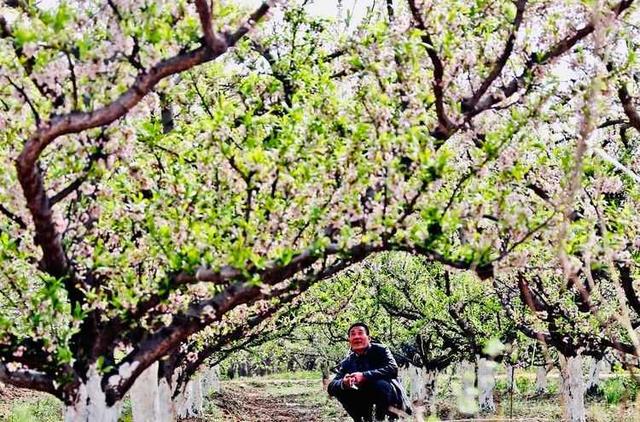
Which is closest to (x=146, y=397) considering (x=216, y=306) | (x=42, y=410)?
(x=216, y=306)

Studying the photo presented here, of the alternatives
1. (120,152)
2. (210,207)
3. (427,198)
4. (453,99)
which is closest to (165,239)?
Answer: (210,207)

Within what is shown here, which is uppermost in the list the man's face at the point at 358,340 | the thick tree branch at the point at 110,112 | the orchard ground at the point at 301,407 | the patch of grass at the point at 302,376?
the patch of grass at the point at 302,376

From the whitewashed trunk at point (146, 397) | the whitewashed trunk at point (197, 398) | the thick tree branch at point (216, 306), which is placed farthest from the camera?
the whitewashed trunk at point (197, 398)

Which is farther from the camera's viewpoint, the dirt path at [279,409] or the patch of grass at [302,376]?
the patch of grass at [302,376]

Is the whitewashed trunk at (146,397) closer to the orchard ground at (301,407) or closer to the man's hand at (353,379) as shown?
the man's hand at (353,379)

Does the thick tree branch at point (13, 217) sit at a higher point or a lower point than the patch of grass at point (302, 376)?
lower

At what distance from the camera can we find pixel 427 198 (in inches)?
254

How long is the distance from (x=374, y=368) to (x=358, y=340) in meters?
0.39

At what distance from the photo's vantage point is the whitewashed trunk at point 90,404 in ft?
22.7

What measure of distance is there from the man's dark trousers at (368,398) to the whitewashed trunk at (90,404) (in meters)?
3.29

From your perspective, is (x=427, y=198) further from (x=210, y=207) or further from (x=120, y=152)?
(x=120, y=152)

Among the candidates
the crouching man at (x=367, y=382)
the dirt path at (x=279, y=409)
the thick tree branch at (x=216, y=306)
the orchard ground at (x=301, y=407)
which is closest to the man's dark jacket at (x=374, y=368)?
the crouching man at (x=367, y=382)

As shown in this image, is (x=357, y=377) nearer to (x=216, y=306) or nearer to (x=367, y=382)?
(x=367, y=382)

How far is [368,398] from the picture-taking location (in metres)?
9.55
